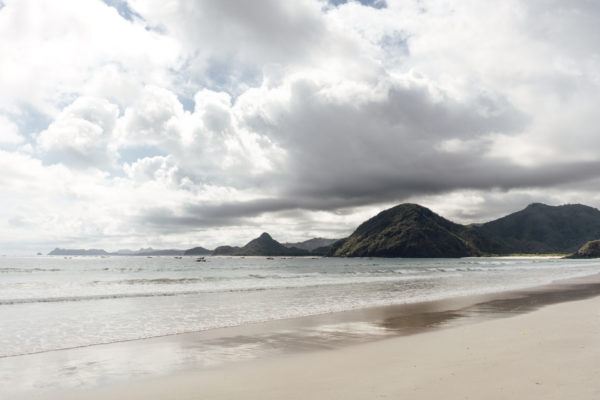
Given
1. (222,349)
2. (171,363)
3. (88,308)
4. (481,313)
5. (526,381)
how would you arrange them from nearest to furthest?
1. (526,381)
2. (171,363)
3. (222,349)
4. (481,313)
5. (88,308)

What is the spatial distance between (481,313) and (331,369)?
13881 millimetres

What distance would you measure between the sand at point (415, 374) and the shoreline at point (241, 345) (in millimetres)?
437

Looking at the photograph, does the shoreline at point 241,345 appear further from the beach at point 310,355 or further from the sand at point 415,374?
the sand at point 415,374

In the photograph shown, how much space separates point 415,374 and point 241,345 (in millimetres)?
6898

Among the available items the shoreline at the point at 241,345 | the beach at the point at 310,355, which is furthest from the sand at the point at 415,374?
the shoreline at the point at 241,345

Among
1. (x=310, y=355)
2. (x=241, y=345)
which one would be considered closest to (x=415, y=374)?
(x=310, y=355)

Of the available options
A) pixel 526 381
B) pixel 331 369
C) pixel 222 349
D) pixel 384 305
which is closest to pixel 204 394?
pixel 331 369

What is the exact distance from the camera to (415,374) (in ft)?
28.3

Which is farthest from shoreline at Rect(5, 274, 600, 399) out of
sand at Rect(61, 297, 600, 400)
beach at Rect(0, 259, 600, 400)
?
sand at Rect(61, 297, 600, 400)

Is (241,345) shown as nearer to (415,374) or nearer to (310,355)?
(310,355)

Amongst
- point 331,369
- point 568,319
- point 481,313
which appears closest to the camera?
point 331,369

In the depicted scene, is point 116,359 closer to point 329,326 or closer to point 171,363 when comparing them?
point 171,363

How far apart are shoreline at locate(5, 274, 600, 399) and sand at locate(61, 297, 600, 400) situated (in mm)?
437

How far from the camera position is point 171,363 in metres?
11.0
